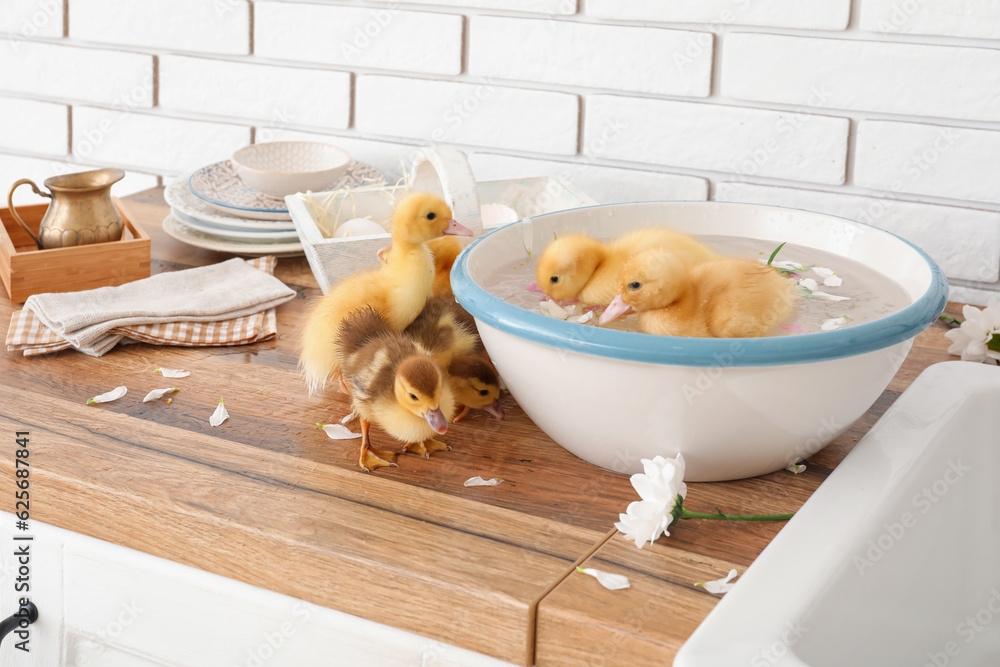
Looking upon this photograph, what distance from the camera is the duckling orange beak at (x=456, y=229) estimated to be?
920 mm

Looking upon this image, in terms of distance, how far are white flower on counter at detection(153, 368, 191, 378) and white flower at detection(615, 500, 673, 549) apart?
1.77 ft

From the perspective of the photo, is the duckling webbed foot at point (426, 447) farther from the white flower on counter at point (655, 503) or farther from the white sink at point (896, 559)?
the white sink at point (896, 559)

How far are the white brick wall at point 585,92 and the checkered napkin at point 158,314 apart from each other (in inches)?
19.4

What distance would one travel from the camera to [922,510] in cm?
76

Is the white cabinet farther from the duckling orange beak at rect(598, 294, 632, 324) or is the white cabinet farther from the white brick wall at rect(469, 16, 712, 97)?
the white brick wall at rect(469, 16, 712, 97)

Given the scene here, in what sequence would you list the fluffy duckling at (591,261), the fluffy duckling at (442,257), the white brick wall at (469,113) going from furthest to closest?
the white brick wall at (469,113), the fluffy duckling at (442,257), the fluffy duckling at (591,261)

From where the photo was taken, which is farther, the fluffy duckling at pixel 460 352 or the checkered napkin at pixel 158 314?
the checkered napkin at pixel 158 314

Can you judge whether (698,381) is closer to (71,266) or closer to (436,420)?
(436,420)

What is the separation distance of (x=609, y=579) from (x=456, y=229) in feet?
1.40

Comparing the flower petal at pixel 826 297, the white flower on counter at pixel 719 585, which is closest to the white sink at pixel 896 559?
the white flower on counter at pixel 719 585

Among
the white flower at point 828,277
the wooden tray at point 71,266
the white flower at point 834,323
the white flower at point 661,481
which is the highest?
the white flower at point 828,277

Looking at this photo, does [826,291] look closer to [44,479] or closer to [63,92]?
[44,479]

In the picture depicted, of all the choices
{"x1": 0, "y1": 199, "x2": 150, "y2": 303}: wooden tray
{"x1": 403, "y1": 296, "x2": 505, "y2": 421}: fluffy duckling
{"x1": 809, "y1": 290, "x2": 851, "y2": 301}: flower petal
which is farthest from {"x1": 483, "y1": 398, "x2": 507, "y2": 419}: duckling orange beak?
{"x1": 0, "y1": 199, "x2": 150, "y2": 303}: wooden tray

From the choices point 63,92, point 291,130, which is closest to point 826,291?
point 291,130
